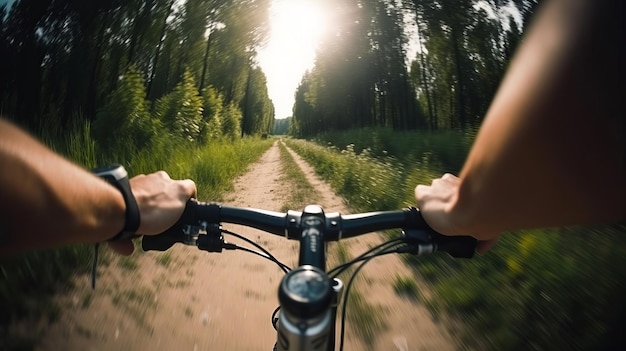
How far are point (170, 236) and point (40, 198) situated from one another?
594 mm

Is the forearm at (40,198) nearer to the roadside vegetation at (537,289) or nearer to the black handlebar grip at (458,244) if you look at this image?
the black handlebar grip at (458,244)

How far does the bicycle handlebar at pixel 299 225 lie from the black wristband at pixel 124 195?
20cm

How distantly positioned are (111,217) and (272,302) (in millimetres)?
2571

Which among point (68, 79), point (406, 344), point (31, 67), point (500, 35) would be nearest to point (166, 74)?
point (68, 79)

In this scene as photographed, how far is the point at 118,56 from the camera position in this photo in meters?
16.2

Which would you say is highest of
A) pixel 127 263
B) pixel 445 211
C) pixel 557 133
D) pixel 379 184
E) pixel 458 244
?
pixel 557 133

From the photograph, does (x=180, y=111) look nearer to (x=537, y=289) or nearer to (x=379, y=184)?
(x=379, y=184)

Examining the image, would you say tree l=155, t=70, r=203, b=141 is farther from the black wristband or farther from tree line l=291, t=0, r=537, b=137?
the black wristband

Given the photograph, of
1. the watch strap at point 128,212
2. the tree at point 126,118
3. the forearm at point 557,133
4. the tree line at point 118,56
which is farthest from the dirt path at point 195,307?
the tree line at point 118,56

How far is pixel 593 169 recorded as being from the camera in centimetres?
63

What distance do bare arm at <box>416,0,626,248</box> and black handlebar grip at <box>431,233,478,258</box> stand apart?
31 cm

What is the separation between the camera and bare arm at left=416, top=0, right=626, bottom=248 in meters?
0.55

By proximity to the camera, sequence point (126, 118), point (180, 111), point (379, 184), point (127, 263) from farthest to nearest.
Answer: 1. point (180, 111)
2. point (126, 118)
3. point (379, 184)
4. point (127, 263)

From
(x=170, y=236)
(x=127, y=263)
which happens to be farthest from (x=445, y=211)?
(x=127, y=263)
